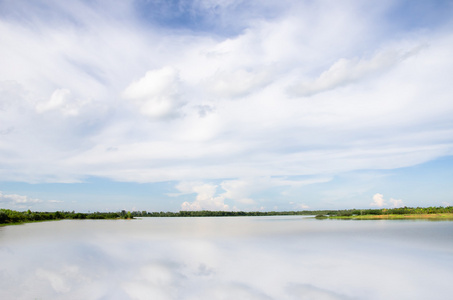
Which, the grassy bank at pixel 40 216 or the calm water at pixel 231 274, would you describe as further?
the grassy bank at pixel 40 216

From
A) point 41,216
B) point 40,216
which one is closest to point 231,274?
point 40,216

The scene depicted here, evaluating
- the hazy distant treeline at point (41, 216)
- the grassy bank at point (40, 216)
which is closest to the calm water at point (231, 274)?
the grassy bank at point (40, 216)

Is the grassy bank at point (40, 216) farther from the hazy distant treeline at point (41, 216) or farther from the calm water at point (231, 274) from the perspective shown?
the calm water at point (231, 274)

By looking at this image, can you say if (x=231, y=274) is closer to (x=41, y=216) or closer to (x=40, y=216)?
(x=40, y=216)

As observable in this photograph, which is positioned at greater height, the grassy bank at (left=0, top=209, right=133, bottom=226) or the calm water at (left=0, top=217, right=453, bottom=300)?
the grassy bank at (left=0, top=209, right=133, bottom=226)

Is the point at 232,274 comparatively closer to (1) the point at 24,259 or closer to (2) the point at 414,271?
(2) the point at 414,271

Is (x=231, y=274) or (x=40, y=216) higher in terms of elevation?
(x=40, y=216)

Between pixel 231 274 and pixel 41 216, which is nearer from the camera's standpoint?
pixel 231 274

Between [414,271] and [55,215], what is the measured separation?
159303mm

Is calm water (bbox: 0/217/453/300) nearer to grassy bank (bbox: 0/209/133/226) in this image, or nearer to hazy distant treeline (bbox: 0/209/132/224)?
grassy bank (bbox: 0/209/133/226)

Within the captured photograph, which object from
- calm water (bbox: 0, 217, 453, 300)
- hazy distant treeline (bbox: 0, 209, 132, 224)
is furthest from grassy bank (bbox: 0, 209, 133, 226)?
calm water (bbox: 0, 217, 453, 300)

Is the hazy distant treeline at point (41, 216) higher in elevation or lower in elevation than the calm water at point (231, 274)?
higher

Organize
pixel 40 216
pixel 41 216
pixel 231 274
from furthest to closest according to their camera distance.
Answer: pixel 41 216 < pixel 40 216 < pixel 231 274

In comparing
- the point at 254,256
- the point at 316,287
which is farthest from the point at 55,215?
the point at 316,287
